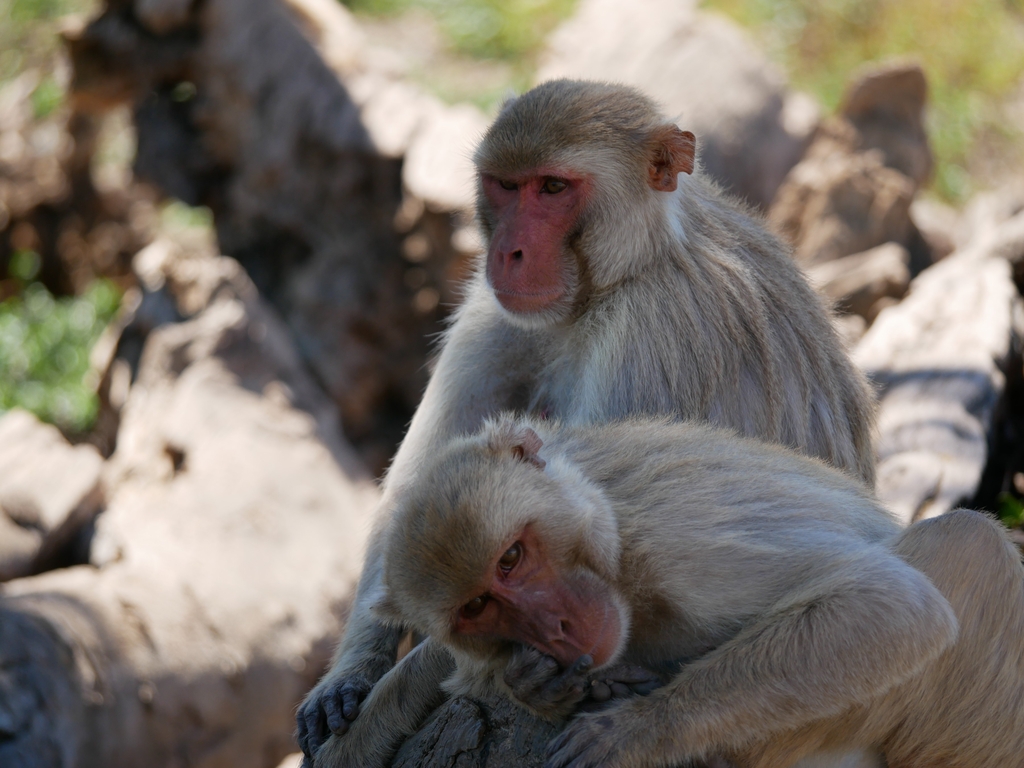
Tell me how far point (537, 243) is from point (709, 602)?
163 cm

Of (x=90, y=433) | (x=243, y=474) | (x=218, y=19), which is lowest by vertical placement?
(x=90, y=433)

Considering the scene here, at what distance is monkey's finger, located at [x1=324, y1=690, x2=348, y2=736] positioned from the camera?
3582mm

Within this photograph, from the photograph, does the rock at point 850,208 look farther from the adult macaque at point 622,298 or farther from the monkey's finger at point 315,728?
the monkey's finger at point 315,728

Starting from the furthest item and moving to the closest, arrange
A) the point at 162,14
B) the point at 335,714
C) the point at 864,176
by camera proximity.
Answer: the point at 162,14 < the point at 864,176 < the point at 335,714

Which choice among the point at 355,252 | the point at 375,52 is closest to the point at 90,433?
the point at 355,252

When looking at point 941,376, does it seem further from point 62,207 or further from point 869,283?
point 62,207

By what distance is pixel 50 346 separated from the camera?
33.7 feet

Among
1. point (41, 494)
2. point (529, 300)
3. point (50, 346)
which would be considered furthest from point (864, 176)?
point (50, 346)

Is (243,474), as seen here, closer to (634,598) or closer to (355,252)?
(355,252)

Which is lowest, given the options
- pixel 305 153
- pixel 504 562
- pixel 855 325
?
pixel 855 325

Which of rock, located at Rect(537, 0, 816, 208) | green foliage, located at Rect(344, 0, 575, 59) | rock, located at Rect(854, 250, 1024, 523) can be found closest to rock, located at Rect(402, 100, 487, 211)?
rock, located at Rect(537, 0, 816, 208)

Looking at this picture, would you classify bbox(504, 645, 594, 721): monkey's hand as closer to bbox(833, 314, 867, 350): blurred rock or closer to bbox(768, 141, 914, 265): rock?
bbox(833, 314, 867, 350): blurred rock

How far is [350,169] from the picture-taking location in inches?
346

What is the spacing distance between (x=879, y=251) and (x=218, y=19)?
547 centimetres
